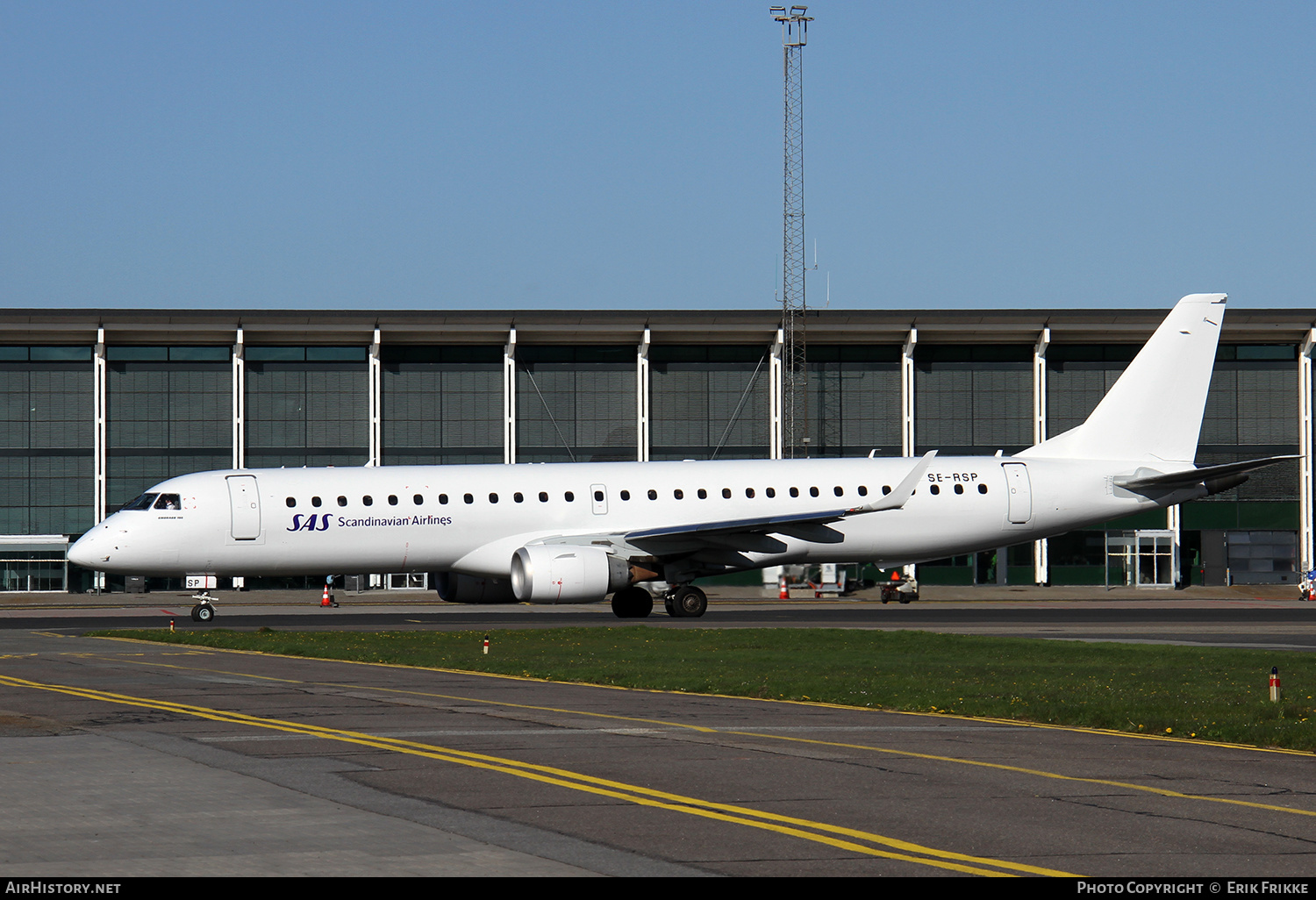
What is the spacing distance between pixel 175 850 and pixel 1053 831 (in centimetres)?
520

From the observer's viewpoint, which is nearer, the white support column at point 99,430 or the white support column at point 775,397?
the white support column at point 99,430

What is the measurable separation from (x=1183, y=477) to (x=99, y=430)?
4621cm

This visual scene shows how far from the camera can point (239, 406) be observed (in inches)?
2616

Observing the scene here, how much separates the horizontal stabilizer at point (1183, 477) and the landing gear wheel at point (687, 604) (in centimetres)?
1259

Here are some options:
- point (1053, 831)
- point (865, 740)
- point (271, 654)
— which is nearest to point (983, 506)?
point (271, 654)

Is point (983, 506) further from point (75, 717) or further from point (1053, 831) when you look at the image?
point (1053, 831)

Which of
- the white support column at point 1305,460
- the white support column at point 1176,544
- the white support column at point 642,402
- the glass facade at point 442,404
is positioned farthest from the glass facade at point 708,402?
the white support column at point 1305,460

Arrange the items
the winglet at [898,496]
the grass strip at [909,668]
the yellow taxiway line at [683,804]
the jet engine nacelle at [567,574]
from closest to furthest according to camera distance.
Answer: the yellow taxiway line at [683,804]
the grass strip at [909,668]
the jet engine nacelle at [567,574]
the winglet at [898,496]

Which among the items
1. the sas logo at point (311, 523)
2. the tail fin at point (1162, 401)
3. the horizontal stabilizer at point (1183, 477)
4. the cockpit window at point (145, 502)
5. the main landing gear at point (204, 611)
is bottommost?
the main landing gear at point (204, 611)

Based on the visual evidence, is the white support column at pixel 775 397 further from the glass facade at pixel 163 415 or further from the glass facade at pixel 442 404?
the glass facade at pixel 163 415

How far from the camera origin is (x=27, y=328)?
65.4m

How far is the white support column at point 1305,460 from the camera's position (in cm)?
6850

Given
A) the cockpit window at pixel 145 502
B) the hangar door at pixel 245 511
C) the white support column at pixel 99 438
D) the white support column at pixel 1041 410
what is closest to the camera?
the hangar door at pixel 245 511

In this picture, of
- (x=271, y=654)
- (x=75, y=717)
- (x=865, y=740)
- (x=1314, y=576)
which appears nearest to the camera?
(x=865, y=740)
